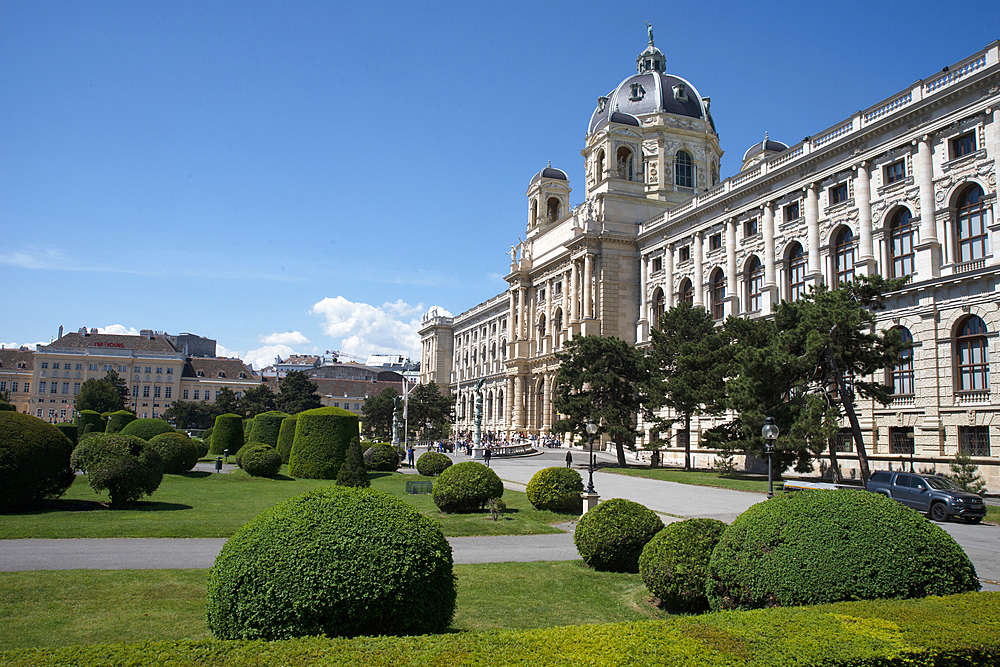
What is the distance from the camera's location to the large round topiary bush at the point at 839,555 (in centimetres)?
745

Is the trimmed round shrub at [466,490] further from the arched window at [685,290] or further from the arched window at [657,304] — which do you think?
the arched window at [657,304]

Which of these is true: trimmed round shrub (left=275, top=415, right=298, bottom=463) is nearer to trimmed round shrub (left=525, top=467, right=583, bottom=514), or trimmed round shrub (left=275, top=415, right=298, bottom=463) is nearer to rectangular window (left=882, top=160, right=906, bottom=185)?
trimmed round shrub (left=525, top=467, right=583, bottom=514)

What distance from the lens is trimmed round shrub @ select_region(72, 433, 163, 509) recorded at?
835 inches

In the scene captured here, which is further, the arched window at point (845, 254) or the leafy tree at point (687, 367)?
the arched window at point (845, 254)

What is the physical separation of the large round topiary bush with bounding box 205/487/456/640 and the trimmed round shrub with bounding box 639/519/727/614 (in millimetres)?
4294

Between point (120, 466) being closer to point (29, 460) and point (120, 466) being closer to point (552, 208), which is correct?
point (29, 460)

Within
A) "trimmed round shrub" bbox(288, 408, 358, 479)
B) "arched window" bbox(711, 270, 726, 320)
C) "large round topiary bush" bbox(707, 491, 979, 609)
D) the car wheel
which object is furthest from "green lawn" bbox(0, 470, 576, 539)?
"arched window" bbox(711, 270, 726, 320)

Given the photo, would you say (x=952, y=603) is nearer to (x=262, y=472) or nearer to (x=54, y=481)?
(x=54, y=481)

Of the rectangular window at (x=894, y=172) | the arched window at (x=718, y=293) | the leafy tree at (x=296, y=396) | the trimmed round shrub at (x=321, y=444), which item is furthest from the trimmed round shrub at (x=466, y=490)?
the leafy tree at (x=296, y=396)

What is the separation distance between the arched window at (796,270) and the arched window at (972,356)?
11835mm

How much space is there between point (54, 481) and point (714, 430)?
100.0 feet

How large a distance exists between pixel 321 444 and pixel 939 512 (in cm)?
2468

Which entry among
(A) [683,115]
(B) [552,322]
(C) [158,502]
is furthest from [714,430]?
(A) [683,115]

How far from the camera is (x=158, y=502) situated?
76.7 ft
